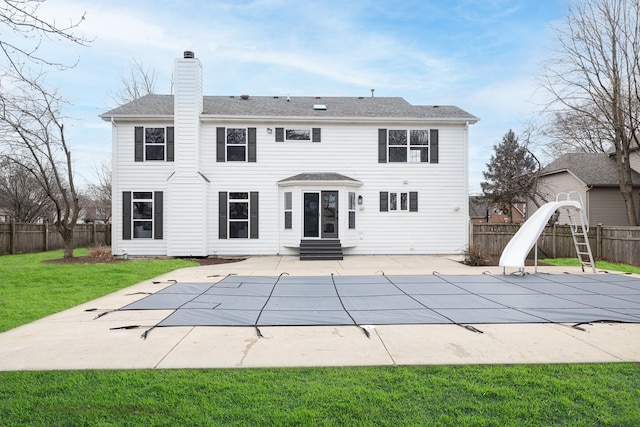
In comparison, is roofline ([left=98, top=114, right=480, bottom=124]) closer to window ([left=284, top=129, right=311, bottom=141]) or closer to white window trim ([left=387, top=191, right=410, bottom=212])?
window ([left=284, top=129, right=311, bottom=141])

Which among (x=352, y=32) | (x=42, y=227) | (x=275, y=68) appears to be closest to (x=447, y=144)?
(x=352, y=32)

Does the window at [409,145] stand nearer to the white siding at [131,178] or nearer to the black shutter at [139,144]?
the white siding at [131,178]

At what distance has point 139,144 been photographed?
49.9ft

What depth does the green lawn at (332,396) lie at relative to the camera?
108 inches

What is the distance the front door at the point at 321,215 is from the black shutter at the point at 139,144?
6520 millimetres

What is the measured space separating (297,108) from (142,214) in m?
7.51

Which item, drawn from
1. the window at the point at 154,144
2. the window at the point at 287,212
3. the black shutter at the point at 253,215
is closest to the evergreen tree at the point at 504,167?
the window at the point at 287,212

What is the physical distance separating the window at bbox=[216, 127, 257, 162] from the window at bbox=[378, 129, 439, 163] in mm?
5065

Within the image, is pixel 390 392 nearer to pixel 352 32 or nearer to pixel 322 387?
pixel 322 387

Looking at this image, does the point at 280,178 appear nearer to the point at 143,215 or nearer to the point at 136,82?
the point at 143,215

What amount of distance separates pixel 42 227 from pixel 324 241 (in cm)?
1357

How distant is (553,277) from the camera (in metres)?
Result: 9.70

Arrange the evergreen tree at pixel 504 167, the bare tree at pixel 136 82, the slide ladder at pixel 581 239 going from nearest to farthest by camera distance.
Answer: the slide ladder at pixel 581 239 → the bare tree at pixel 136 82 → the evergreen tree at pixel 504 167

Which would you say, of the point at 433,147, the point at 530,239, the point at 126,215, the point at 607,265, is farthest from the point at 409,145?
the point at 126,215
